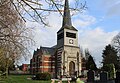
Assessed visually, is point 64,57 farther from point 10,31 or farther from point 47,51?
point 10,31

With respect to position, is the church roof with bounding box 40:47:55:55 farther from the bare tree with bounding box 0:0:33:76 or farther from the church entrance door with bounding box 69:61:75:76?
the bare tree with bounding box 0:0:33:76

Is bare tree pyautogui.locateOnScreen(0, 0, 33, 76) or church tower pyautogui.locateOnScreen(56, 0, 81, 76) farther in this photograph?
church tower pyautogui.locateOnScreen(56, 0, 81, 76)

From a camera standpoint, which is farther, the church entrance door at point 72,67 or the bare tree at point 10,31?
the church entrance door at point 72,67

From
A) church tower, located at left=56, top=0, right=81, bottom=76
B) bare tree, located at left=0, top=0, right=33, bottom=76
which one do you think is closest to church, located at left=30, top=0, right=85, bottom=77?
church tower, located at left=56, top=0, right=81, bottom=76

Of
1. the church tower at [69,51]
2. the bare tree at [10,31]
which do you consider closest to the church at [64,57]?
the church tower at [69,51]

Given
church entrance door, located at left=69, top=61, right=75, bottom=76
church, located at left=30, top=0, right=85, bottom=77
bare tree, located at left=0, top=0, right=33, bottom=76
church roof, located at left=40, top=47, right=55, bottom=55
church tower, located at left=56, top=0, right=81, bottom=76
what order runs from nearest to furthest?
1. bare tree, located at left=0, top=0, right=33, bottom=76
2. church entrance door, located at left=69, top=61, right=75, bottom=76
3. church, located at left=30, top=0, right=85, bottom=77
4. church tower, located at left=56, top=0, right=81, bottom=76
5. church roof, located at left=40, top=47, right=55, bottom=55

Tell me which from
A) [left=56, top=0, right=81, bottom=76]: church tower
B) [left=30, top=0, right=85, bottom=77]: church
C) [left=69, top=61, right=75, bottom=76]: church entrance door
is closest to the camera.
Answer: [left=69, top=61, right=75, bottom=76]: church entrance door

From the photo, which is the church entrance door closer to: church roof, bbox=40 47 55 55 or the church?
the church

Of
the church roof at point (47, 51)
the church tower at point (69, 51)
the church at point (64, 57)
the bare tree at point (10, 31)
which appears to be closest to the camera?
the bare tree at point (10, 31)

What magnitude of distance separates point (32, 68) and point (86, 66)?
24627 mm

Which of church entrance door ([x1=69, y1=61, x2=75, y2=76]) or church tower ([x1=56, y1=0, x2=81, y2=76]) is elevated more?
church tower ([x1=56, y1=0, x2=81, y2=76])

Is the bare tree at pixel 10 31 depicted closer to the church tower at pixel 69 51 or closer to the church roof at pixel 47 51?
the church tower at pixel 69 51

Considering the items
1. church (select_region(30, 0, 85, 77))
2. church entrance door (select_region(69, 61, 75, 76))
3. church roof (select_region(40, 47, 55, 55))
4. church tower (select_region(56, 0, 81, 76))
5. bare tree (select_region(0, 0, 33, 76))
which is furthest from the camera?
church roof (select_region(40, 47, 55, 55))

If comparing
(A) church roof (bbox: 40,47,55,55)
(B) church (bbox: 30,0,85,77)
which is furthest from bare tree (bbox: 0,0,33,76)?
(A) church roof (bbox: 40,47,55,55)
